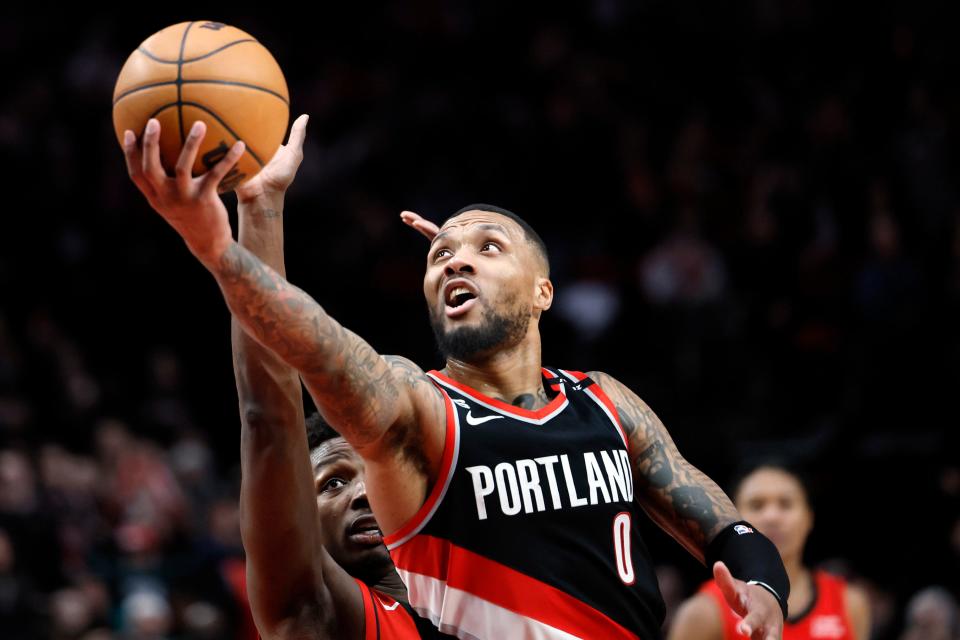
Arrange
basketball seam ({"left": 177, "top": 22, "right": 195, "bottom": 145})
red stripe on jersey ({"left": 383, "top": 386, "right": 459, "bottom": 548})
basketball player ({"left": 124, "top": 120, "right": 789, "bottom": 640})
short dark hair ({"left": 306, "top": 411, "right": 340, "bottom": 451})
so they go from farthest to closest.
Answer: short dark hair ({"left": 306, "top": 411, "right": 340, "bottom": 451}) → red stripe on jersey ({"left": 383, "top": 386, "right": 459, "bottom": 548}) → basketball player ({"left": 124, "top": 120, "right": 789, "bottom": 640}) → basketball seam ({"left": 177, "top": 22, "right": 195, "bottom": 145})

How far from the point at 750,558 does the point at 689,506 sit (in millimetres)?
308

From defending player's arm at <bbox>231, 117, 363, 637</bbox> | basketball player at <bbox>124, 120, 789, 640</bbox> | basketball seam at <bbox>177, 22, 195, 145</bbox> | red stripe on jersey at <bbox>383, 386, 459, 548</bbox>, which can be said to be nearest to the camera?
basketball seam at <bbox>177, 22, 195, 145</bbox>

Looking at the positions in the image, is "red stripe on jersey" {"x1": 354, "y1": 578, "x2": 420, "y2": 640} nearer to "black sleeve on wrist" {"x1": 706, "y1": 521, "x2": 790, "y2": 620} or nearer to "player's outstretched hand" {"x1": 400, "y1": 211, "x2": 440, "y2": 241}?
"black sleeve on wrist" {"x1": 706, "y1": 521, "x2": 790, "y2": 620}

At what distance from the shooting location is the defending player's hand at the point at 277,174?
3912mm

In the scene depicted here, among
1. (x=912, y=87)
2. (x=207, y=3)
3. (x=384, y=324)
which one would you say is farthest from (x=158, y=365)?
(x=912, y=87)

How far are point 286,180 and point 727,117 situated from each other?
27.9 feet

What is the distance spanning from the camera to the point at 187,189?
324 cm

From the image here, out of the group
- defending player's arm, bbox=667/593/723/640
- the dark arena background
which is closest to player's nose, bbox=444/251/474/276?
defending player's arm, bbox=667/593/723/640

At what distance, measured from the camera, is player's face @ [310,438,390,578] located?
4.61 metres

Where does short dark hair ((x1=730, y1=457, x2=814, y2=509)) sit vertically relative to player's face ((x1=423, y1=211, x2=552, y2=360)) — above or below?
below

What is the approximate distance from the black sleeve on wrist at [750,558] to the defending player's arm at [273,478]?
1272 mm

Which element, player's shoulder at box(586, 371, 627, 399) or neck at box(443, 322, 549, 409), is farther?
player's shoulder at box(586, 371, 627, 399)

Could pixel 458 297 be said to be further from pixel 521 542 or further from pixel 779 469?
pixel 779 469

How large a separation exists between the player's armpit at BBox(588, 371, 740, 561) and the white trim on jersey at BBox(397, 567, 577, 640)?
2.31 feet
